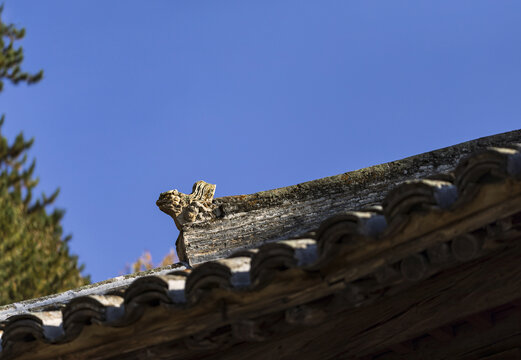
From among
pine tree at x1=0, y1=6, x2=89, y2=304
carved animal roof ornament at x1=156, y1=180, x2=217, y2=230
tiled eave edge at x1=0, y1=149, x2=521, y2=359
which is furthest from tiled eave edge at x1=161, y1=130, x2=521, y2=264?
pine tree at x1=0, y1=6, x2=89, y2=304

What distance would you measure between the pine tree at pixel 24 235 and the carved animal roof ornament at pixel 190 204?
10127 mm

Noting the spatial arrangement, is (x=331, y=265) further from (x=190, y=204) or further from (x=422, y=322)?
(x=190, y=204)

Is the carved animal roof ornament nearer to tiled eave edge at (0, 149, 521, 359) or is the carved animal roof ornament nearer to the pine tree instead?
tiled eave edge at (0, 149, 521, 359)

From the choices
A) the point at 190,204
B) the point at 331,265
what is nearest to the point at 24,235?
Result: the point at 190,204

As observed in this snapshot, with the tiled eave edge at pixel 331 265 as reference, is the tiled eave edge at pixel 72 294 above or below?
above

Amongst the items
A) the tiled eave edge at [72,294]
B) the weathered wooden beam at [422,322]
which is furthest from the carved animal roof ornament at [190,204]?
the weathered wooden beam at [422,322]

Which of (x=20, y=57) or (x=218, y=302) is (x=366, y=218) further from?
(x=20, y=57)

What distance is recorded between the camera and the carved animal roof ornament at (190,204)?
5.25m

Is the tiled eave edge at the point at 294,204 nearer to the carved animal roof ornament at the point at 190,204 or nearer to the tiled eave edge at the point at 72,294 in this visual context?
the carved animal roof ornament at the point at 190,204

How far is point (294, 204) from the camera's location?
518cm

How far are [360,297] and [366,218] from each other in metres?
0.31

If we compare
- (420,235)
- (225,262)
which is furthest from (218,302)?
(420,235)

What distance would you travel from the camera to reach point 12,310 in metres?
4.45

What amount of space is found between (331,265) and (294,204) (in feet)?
9.10
